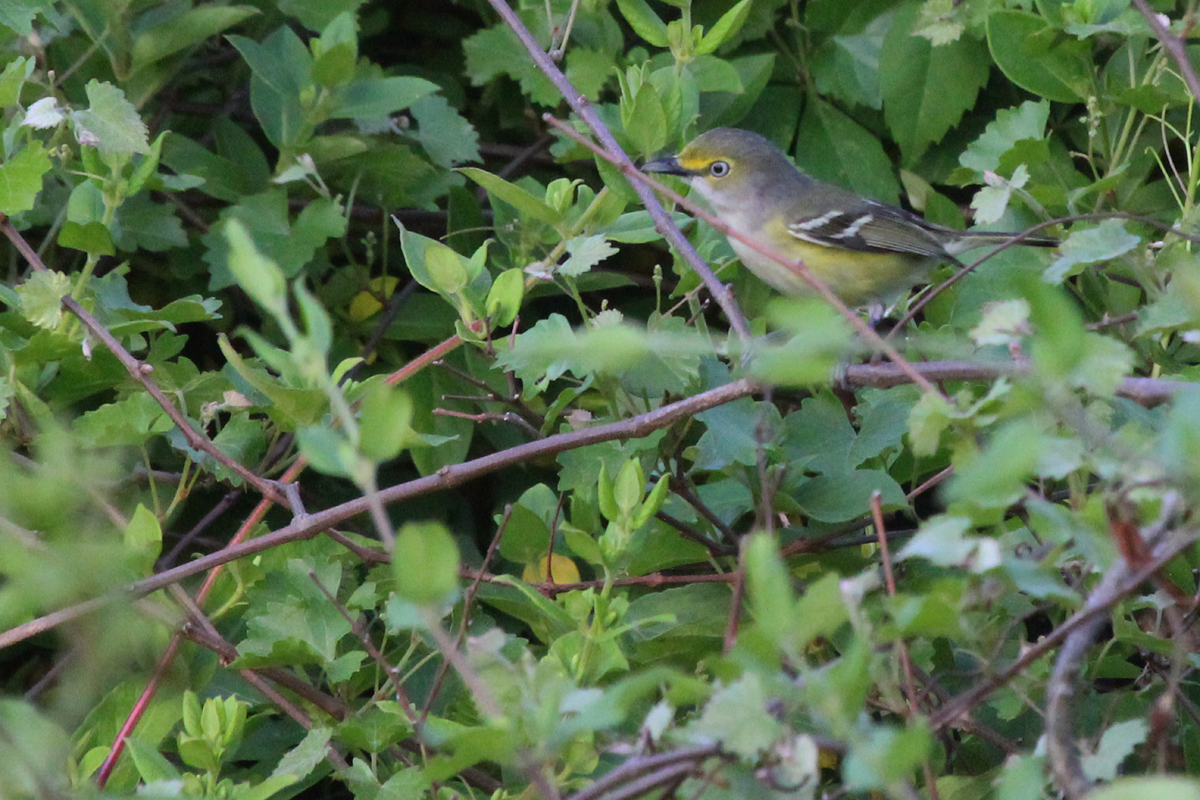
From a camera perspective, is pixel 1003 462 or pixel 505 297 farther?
pixel 505 297

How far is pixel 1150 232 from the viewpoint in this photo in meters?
2.31

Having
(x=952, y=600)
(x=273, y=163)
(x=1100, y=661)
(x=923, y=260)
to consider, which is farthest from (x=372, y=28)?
(x=952, y=600)

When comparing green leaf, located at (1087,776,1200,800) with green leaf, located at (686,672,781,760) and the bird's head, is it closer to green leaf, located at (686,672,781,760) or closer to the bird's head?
green leaf, located at (686,672,781,760)

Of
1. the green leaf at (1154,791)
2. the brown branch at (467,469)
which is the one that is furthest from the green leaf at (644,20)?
the green leaf at (1154,791)

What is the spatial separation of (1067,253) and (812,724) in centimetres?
76

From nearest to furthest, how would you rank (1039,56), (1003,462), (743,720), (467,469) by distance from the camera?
(1003,462)
(743,720)
(467,469)
(1039,56)

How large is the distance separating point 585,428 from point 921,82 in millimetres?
1407

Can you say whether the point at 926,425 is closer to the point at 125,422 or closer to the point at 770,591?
the point at 770,591

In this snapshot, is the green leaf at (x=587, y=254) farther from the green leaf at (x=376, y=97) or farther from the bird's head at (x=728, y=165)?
the bird's head at (x=728, y=165)

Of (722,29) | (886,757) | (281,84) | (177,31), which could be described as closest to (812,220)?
(722,29)

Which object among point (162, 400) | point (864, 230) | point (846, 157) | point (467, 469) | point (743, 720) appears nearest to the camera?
point (743, 720)

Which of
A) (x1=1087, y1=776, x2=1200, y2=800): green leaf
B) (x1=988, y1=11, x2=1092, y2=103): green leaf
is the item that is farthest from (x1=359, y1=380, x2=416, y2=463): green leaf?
(x1=988, y1=11, x2=1092, y2=103): green leaf

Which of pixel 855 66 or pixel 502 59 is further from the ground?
pixel 502 59

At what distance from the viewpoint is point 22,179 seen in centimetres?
201
